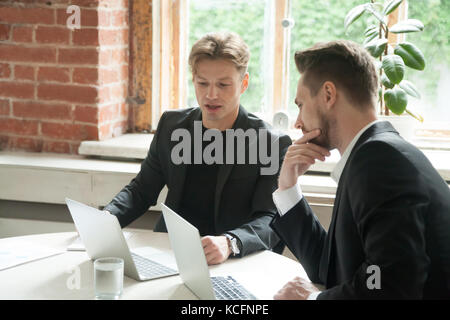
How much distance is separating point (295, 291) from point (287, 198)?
42 centimetres

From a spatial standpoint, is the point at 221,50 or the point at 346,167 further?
the point at 221,50

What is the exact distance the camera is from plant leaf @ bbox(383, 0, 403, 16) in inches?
108

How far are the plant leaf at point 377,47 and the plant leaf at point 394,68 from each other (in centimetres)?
4

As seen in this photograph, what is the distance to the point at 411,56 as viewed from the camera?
278 centimetres

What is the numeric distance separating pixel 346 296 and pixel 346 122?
46 cm

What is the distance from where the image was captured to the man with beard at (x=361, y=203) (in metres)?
1.28

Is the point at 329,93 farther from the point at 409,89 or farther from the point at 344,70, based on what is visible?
the point at 409,89

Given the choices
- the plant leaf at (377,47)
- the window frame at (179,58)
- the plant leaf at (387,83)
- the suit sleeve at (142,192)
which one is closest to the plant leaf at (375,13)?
the plant leaf at (377,47)

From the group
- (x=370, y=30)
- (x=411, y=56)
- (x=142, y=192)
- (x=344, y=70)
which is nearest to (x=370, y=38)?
(x=370, y=30)

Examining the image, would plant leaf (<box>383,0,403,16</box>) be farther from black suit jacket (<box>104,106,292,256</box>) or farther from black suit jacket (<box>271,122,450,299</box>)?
black suit jacket (<box>271,122,450,299</box>)

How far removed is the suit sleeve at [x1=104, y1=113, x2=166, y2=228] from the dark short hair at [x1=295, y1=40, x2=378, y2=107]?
96cm

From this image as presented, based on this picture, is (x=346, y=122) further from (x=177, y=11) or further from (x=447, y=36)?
(x=177, y=11)

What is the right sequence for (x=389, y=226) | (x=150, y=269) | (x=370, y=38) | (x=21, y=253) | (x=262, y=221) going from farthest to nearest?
(x=370, y=38) → (x=262, y=221) → (x=21, y=253) → (x=150, y=269) → (x=389, y=226)
